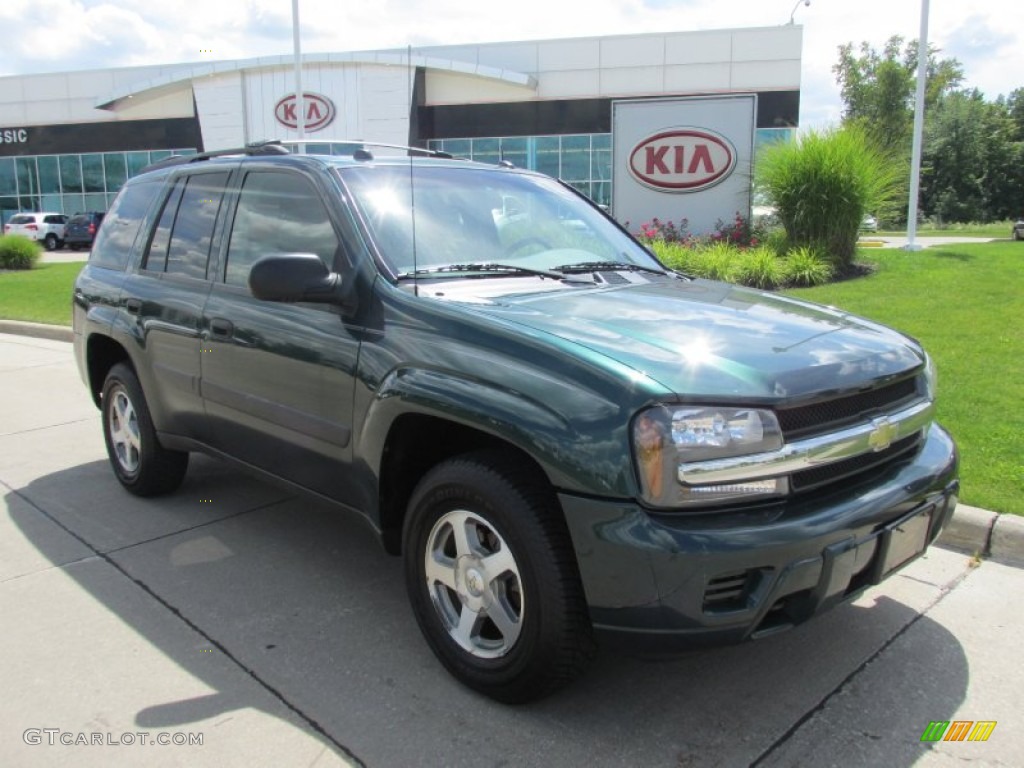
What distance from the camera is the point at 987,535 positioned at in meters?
4.11

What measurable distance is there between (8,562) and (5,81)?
4865 centimetres

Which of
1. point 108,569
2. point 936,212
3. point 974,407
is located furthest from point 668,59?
point 936,212

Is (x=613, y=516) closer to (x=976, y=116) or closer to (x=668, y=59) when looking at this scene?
(x=668, y=59)

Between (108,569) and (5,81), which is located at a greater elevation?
(5,81)

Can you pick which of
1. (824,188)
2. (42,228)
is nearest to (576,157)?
(824,188)

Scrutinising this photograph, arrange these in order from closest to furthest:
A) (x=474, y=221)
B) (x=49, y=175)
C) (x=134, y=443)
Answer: (x=474, y=221) < (x=134, y=443) < (x=49, y=175)

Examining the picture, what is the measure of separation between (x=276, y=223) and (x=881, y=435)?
2643 mm

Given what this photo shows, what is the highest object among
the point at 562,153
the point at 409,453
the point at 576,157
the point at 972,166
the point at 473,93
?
the point at 473,93

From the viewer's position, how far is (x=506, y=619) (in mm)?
2752

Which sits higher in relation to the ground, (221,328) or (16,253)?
(221,328)

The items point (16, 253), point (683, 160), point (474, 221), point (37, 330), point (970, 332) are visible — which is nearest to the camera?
point (474, 221)

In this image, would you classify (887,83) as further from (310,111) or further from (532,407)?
(532,407)

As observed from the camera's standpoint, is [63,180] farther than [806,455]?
Yes

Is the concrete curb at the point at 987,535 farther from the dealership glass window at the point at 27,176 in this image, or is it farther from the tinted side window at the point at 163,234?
the dealership glass window at the point at 27,176
